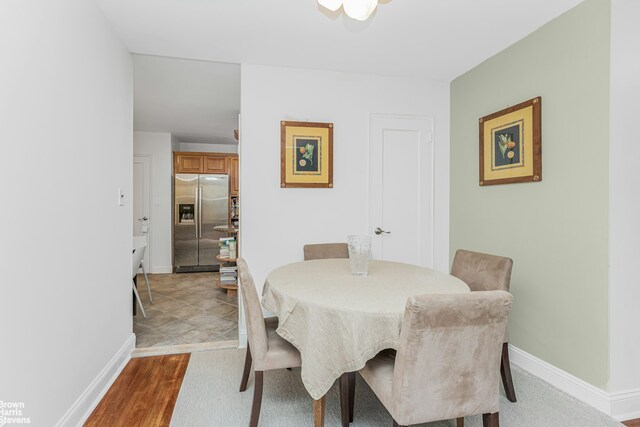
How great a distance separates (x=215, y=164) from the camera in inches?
255

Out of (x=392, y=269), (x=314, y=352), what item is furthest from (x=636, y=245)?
(x=314, y=352)

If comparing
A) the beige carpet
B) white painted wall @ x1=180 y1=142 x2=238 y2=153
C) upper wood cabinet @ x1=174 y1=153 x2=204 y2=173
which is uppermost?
white painted wall @ x1=180 y1=142 x2=238 y2=153

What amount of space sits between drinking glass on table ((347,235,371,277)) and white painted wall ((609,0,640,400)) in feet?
4.69

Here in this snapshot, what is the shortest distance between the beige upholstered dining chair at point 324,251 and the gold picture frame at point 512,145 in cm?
139

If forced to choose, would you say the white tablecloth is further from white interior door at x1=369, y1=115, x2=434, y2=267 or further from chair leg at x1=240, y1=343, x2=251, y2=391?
white interior door at x1=369, y1=115, x2=434, y2=267

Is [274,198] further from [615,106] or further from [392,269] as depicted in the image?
[615,106]

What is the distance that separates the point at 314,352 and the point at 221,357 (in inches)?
59.0

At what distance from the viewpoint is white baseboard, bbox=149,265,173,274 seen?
20.1 ft

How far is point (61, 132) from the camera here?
1747 mm

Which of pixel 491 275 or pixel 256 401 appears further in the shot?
pixel 491 275

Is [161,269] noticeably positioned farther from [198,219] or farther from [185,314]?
[185,314]

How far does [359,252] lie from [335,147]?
1.49 metres

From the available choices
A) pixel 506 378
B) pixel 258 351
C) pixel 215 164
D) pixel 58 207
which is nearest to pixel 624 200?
pixel 506 378

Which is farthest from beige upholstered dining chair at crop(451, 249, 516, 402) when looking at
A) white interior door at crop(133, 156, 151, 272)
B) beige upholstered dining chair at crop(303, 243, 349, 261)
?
white interior door at crop(133, 156, 151, 272)
